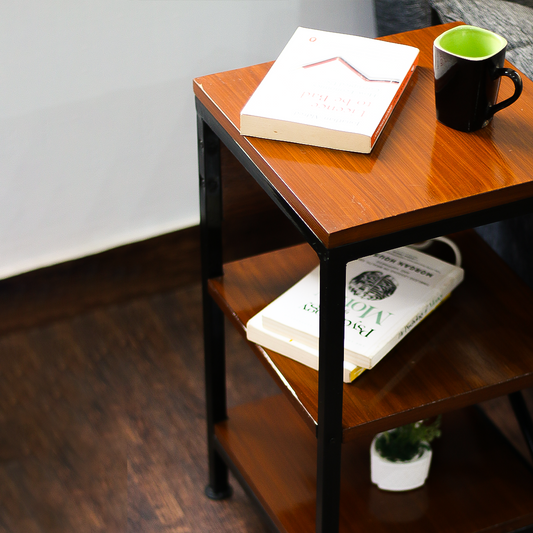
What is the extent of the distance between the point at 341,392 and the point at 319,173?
0.77 ft

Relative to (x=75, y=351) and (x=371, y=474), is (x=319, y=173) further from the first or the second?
(x=75, y=351)

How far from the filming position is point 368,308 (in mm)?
964

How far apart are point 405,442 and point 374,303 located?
267mm

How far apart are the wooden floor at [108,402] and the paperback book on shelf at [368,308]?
468 millimetres

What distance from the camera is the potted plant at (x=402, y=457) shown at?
1.09 meters

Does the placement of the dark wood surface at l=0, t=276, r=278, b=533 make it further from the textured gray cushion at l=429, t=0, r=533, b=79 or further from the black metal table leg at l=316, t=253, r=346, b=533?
the textured gray cushion at l=429, t=0, r=533, b=79

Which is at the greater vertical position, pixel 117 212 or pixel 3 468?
pixel 117 212

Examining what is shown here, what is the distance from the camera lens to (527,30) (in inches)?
45.1

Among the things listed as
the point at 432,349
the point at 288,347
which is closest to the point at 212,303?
the point at 288,347

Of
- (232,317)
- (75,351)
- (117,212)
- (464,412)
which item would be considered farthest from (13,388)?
(464,412)

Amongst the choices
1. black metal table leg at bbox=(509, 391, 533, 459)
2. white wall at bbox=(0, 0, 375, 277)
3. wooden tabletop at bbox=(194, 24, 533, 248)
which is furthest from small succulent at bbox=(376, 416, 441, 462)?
white wall at bbox=(0, 0, 375, 277)

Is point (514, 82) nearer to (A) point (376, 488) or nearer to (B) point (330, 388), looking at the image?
(B) point (330, 388)

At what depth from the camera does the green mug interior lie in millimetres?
852

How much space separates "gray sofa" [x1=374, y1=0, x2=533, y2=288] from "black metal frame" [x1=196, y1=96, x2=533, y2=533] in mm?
315
